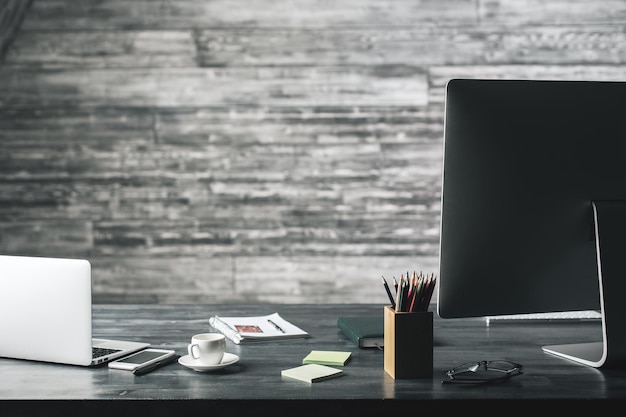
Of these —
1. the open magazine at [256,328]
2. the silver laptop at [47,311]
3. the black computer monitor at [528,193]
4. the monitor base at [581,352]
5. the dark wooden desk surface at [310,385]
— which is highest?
the black computer monitor at [528,193]

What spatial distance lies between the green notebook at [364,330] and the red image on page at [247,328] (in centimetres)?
19

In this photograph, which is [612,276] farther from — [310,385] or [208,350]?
[208,350]

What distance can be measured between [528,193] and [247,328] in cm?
68

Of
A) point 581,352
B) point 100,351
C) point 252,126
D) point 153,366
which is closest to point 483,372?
point 581,352

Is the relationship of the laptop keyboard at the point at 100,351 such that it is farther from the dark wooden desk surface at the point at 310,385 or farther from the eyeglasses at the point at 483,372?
the eyeglasses at the point at 483,372

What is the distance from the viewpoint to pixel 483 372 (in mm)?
1184

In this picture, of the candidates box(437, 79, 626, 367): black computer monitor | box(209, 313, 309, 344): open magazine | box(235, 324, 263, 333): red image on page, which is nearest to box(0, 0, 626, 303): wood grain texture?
box(209, 313, 309, 344): open magazine

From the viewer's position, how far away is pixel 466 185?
3.98ft

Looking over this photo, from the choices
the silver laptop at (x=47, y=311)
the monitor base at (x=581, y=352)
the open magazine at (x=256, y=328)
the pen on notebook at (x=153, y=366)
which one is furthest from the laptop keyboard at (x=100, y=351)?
the monitor base at (x=581, y=352)

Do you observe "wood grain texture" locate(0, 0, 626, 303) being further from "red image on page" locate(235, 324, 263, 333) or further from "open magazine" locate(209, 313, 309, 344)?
"red image on page" locate(235, 324, 263, 333)

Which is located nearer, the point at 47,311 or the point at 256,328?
the point at 47,311

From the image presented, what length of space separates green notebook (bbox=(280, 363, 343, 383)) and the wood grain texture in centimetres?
191

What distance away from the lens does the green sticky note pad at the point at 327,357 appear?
125 cm

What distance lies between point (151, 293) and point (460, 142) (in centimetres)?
226
